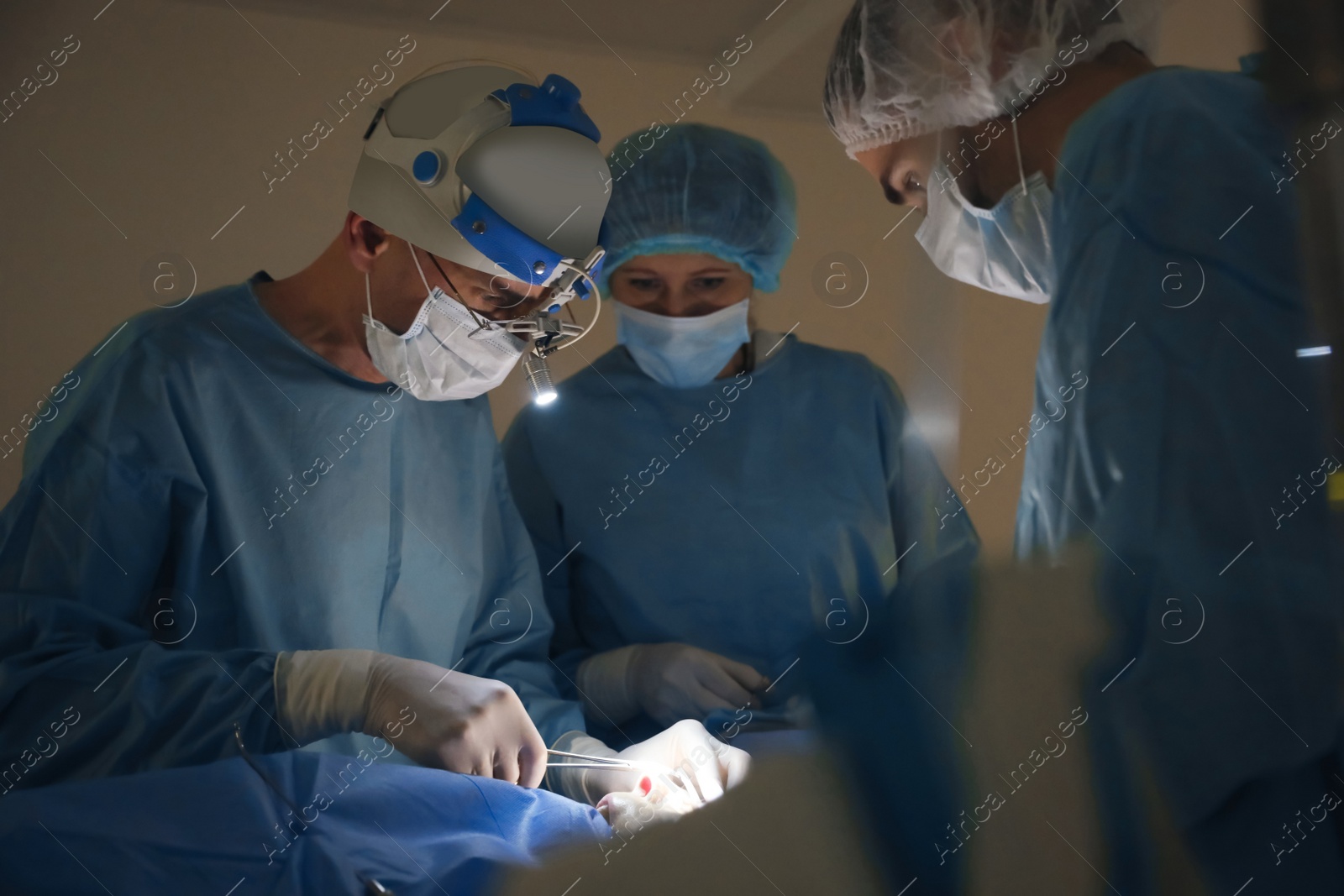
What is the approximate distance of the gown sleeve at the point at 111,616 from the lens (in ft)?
4.65

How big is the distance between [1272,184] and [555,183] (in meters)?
1.04

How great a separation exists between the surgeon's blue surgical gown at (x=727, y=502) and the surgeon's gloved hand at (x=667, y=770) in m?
0.13

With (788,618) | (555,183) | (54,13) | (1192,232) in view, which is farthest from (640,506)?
(54,13)

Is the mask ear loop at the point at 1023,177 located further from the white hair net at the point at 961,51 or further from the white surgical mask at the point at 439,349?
the white surgical mask at the point at 439,349

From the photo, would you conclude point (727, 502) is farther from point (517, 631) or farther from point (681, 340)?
point (517, 631)

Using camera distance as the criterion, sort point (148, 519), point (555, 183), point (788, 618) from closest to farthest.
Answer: point (148, 519)
point (555, 183)
point (788, 618)

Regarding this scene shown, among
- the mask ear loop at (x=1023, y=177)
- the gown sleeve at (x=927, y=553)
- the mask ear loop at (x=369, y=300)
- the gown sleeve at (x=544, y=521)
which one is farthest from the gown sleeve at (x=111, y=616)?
the mask ear loop at (x=1023, y=177)

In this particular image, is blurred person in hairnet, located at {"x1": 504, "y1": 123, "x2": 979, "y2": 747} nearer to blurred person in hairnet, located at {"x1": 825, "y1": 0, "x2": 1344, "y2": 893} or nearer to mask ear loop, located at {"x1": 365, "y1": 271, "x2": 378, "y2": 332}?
mask ear loop, located at {"x1": 365, "y1": 271, "x2": 378, "y2": 332}

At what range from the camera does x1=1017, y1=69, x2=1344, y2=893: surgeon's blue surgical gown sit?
1175 millimetres

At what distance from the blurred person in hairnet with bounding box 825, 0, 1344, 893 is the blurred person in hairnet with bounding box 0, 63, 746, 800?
672 mm

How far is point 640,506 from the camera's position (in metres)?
1.88

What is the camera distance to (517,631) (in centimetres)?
181

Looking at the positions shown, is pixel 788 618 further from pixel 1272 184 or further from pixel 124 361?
pixel 124 361

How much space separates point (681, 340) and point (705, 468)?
243mm
